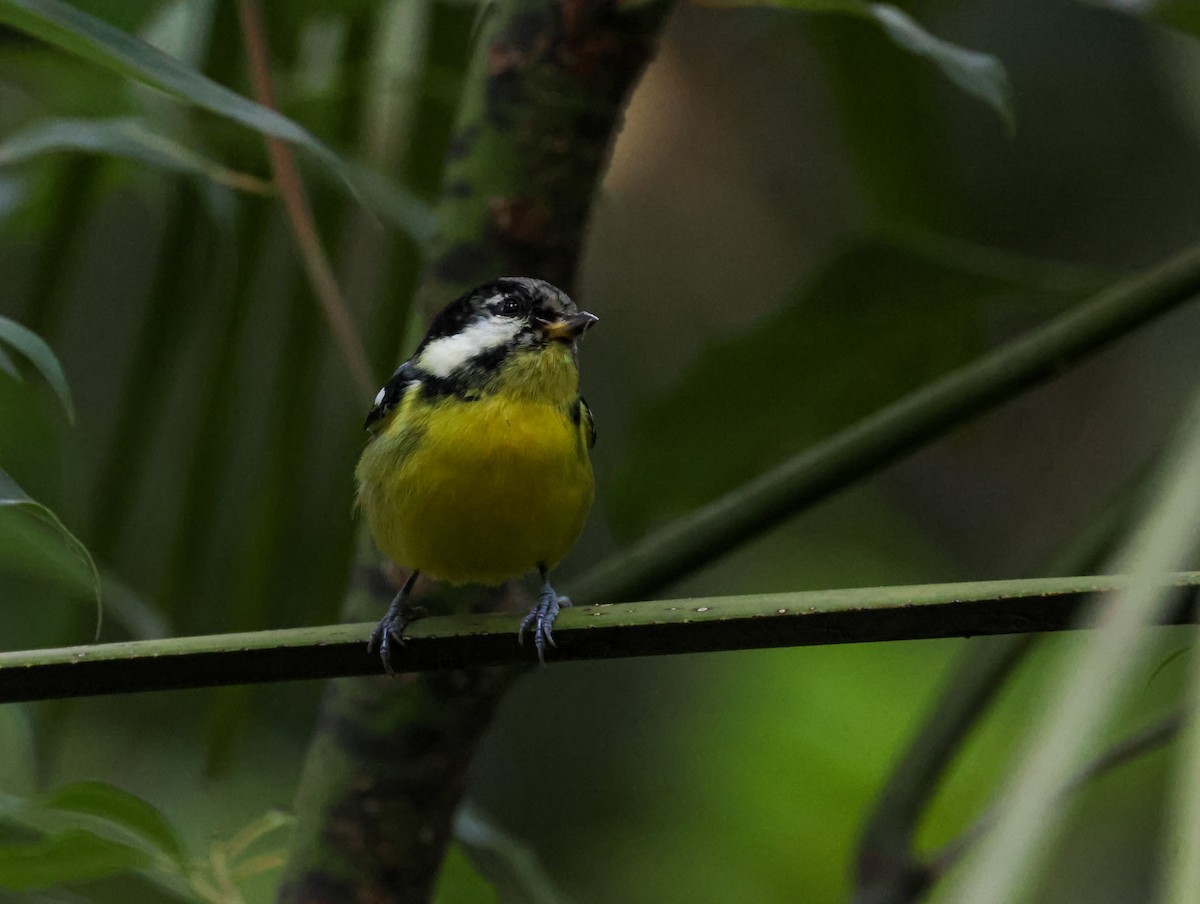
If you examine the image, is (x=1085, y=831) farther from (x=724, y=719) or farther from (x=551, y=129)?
(x=551, y=129)

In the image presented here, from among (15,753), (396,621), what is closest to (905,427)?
(396,621)

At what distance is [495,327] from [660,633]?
0.96m

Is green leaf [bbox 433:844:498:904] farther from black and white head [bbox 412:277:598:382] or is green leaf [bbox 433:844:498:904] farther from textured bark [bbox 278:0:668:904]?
black and white head [bbox 412:277:598:382]

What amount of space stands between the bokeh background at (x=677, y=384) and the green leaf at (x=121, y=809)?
0.37 ft

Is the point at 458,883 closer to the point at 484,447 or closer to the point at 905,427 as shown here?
the point at 484,447

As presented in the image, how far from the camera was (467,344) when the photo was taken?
72.1 inches

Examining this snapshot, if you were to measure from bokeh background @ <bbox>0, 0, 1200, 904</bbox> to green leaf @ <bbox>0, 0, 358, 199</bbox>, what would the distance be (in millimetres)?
542

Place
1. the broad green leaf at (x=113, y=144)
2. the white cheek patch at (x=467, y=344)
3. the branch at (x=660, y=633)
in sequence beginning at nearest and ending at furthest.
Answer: the branch at (x=660, y=633) → the broad green leaf at (x=113, y=144) → the white cheek patch at (x=467, y=344)

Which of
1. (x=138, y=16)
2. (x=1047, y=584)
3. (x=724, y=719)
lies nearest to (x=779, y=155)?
(x=724, y=719)

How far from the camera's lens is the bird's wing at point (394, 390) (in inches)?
72.1

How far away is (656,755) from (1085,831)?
3.41 ft

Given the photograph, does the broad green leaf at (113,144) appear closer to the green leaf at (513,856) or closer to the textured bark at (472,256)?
the textured bark at (472,256)

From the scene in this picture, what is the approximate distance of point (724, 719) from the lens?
3.05 m

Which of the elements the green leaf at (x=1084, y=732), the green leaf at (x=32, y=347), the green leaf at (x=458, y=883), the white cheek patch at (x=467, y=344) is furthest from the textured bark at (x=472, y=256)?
the green leaf at (x=1084, y=732)
